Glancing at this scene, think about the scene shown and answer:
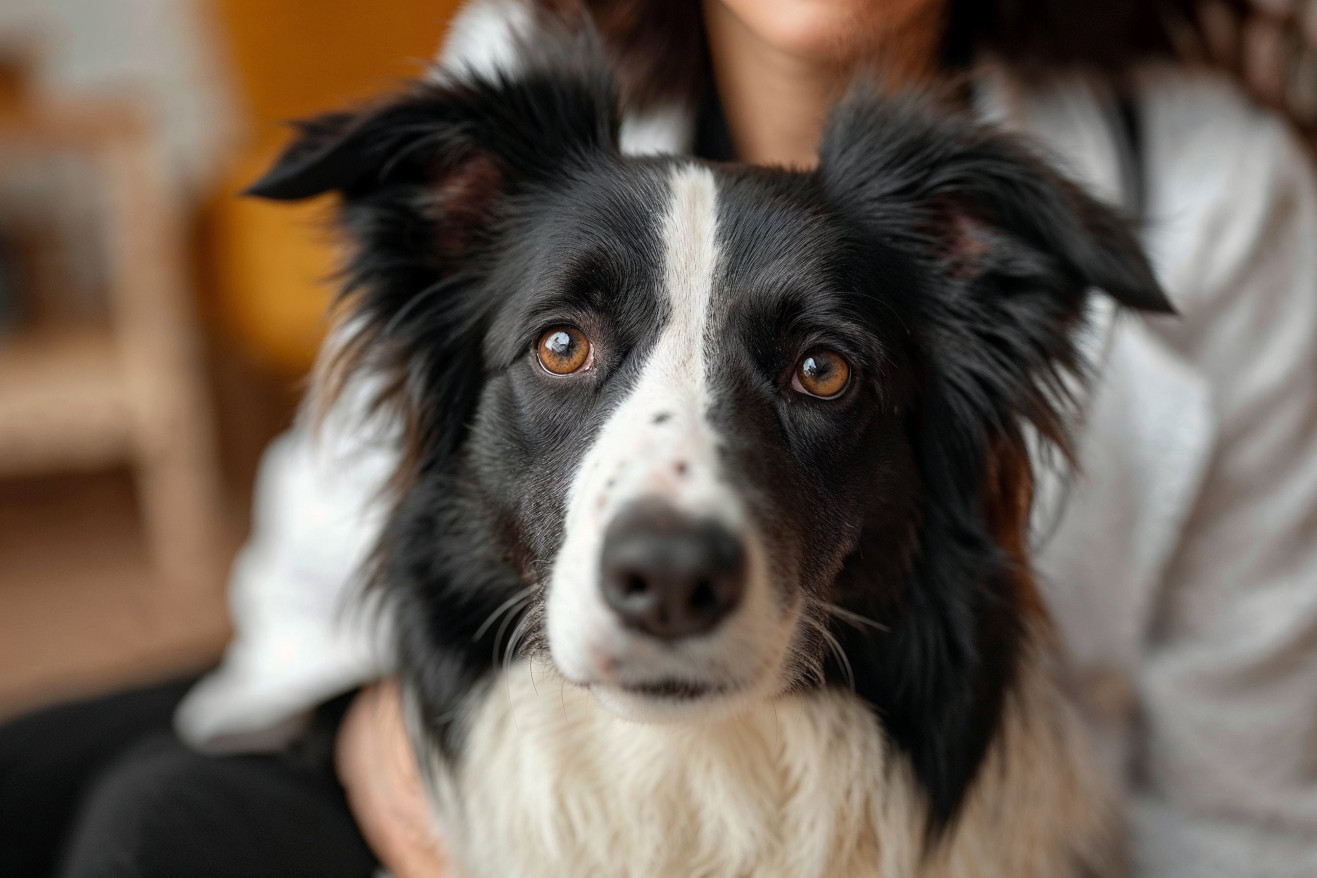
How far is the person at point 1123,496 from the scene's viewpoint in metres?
1.52

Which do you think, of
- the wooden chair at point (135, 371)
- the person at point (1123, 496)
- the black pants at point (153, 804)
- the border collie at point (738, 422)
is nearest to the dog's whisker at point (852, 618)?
the border collie at point (738, 422)

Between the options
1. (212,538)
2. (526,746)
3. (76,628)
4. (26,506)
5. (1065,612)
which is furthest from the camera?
(26,506)

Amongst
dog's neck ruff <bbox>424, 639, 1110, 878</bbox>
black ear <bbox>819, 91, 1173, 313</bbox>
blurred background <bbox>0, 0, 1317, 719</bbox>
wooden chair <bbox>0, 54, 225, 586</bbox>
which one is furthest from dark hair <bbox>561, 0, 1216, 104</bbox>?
wooden chair <bbox>0, 54, 225, 586</bbox>

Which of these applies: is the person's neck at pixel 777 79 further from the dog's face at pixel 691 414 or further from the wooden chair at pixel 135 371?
the wooden chair at pixel 135 371

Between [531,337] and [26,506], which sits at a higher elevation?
[531,337]

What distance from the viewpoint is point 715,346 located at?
1.15m

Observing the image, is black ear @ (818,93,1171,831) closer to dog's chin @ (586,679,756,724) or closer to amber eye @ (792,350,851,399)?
amber eye @ (792,350,851,399)

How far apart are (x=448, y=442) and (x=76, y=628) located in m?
2.44

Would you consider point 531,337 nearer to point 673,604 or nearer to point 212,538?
point 673,604

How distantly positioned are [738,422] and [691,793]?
45 cm

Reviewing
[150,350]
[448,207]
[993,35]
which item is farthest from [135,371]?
[993,35]

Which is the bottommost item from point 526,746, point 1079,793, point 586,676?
point 1079,793

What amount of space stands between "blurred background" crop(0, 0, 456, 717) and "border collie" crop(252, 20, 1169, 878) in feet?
5.20

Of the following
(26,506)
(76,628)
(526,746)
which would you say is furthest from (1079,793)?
(26,506)
